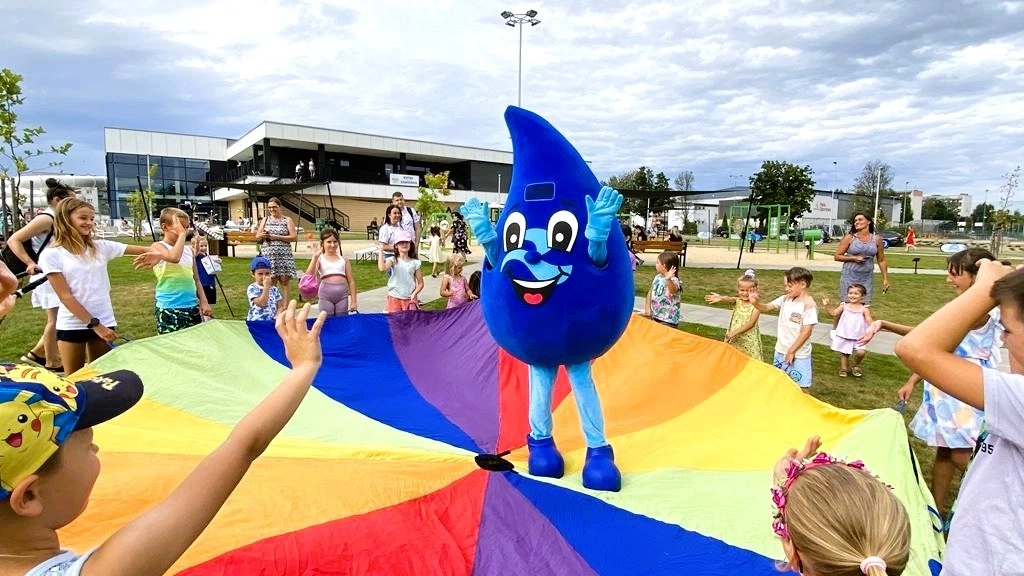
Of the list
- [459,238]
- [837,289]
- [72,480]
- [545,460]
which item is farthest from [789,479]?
[459,238]

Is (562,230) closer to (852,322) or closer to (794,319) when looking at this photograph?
(794,319)

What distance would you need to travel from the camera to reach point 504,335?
2.98 metres

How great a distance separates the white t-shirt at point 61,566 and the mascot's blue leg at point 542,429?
7.19 feet

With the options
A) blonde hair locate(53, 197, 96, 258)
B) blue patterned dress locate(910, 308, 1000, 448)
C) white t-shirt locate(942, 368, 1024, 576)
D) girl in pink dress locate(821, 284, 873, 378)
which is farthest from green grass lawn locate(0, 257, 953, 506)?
blonde hair locate(53, 197, 96, 258)

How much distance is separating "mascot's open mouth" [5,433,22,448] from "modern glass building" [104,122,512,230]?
125 ft

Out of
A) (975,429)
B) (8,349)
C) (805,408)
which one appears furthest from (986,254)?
(8,349)

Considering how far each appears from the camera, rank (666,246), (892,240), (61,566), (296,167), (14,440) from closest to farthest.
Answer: (14,440) < (61,566) < (666,246) < (892,240) < (296,167)

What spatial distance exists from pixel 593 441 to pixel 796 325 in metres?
2.57

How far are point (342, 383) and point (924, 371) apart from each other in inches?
142

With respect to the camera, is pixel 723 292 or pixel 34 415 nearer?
pixel 34 415

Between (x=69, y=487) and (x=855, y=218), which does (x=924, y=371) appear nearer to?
(x=69, y=487)

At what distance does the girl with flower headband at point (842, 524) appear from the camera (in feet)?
3.65

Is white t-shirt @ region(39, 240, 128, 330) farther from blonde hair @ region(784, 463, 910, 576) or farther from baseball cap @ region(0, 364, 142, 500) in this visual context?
blonde hair @ region(784, 463, 910, 576)

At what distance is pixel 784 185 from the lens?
47281mm
